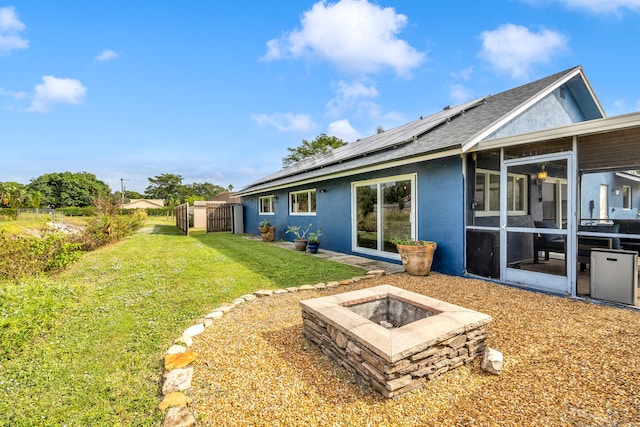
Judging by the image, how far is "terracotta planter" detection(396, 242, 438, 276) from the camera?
6.09m

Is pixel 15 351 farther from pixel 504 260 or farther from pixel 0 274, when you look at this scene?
pixel 504 260

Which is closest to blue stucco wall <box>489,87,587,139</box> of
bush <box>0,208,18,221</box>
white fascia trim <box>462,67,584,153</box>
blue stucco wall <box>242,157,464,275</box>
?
white fascia trim <box>462,67,584,153</box>

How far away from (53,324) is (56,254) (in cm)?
395

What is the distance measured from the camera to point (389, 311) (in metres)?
3.66

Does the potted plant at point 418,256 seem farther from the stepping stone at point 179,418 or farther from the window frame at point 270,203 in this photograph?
the window frame at point 270,203

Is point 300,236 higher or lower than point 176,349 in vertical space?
higher

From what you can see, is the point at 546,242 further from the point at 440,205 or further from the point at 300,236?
the point at 300,236

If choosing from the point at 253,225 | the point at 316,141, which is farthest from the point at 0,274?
the point at 316,141

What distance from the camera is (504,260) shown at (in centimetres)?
554

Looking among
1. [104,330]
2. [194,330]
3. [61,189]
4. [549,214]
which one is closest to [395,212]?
[549,214]

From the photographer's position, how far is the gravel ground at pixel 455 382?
2.05m

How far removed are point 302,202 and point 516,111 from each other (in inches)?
311

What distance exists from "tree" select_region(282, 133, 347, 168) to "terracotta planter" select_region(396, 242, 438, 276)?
85.9 feet

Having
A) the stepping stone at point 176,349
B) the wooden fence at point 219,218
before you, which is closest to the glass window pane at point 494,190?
the stepping stone at point 176,349
